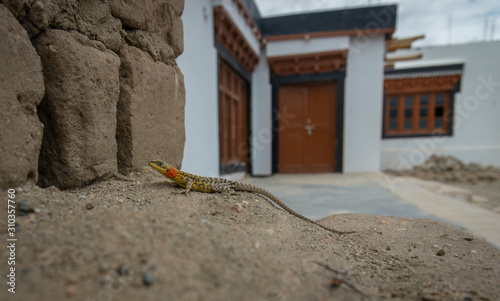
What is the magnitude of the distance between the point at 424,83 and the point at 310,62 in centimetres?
549

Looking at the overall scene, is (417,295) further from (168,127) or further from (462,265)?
(168,127)

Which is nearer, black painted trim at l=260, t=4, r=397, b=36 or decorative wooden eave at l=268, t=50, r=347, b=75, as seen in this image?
black painted trim at l=260, t=4, r=397, b=36

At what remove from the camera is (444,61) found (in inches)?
384

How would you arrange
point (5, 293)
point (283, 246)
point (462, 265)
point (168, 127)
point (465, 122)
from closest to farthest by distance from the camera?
point (5, 293)
point (283, 246)
point (462, 265)
point (168, 127)
point (465, 122)

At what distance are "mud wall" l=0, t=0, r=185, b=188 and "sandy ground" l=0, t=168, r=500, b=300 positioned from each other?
0.20 metres

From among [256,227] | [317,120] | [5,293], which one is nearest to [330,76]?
[317,120]

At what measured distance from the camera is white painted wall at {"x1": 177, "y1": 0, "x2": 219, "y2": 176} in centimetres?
333

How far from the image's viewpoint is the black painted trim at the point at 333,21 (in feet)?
22.3

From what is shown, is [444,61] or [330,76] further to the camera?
[444,61]

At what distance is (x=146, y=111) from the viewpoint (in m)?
2.12

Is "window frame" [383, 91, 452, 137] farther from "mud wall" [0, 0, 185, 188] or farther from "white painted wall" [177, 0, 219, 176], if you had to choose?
"mud wall" [0, 0, 185, 188]

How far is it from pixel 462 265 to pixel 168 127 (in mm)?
2509

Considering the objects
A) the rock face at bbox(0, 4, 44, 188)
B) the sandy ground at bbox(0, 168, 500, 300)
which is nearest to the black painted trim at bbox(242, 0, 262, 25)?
the rock face at bbox(0, 4, 44, 188)

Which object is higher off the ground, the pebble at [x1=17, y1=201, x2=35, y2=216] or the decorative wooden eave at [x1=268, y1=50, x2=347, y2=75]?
the decorative wooden eave at [x1=268, y1=50, x2=347, y2=75]
